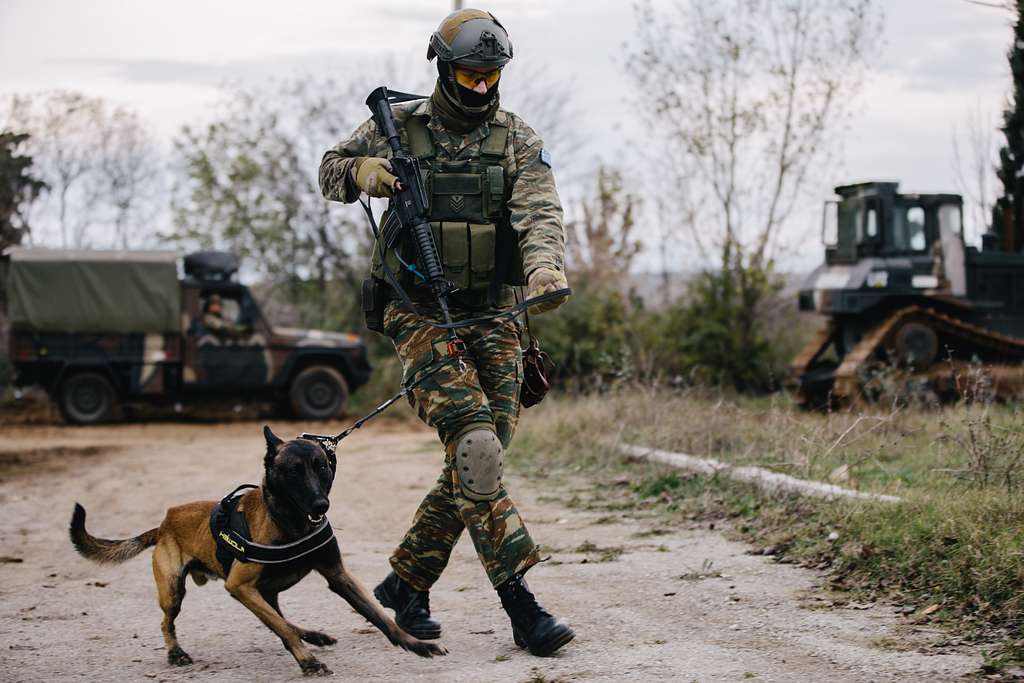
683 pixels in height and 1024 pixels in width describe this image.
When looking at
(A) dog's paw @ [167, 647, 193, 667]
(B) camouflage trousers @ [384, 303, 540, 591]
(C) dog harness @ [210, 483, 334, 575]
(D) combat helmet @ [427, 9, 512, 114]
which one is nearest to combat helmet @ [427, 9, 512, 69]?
(D) combat helmet @ [427, 9, 512, 114]

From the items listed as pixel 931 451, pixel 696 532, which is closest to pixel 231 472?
pixel 696 532

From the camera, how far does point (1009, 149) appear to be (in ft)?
58.0

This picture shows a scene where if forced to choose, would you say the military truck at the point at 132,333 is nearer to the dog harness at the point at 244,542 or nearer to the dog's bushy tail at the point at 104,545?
the dog's bushy tail at the point at 104,545

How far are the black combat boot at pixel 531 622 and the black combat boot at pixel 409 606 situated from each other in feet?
1.38

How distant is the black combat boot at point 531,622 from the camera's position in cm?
402

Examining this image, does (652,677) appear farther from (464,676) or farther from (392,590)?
(392,590)

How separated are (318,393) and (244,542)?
13.5 meters

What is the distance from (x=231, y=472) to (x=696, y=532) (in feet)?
19.3

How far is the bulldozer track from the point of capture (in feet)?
46.6

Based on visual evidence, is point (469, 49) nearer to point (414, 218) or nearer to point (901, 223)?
point (414, 218)

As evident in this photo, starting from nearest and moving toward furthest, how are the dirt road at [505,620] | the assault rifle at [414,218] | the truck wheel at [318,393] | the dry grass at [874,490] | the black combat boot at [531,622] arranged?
the dirt road at [505,620]
the black combat boot at [531,622]
the assault rifle at [414,218]
the dry grass at [874,490]
the truck wheel at [318,393]

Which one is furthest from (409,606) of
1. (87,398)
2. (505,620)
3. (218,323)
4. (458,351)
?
(87,398)

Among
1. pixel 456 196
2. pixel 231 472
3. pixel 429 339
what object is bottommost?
pixel 231 472

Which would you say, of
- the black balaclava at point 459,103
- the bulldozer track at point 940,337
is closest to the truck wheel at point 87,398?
the bulldozer track at point 940,337
